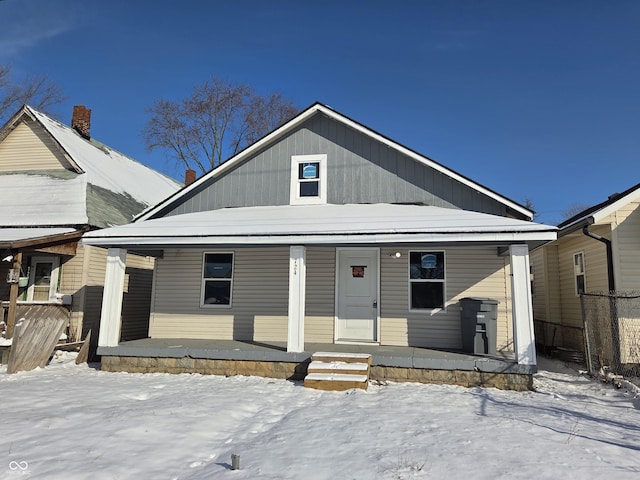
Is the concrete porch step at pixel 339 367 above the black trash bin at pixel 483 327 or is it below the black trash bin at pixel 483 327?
below

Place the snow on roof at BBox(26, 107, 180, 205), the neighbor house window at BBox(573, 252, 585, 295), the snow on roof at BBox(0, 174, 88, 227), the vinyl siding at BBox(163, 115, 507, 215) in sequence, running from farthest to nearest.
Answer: the snow on roof at BBox(26, 107, 180, 205) → the snow on roof at BBox(0, 174, 88, 227) → the neighbor house window at BBox(573, 252, 585, 295) → the vinyl siding at BBox(163, 115, 507, 215)

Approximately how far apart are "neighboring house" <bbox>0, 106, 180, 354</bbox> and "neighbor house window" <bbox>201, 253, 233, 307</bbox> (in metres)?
3.44

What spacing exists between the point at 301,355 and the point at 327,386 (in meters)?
1.13

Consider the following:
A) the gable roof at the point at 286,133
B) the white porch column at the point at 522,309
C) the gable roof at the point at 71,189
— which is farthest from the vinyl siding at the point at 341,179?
the gable roof at the point at 71,189

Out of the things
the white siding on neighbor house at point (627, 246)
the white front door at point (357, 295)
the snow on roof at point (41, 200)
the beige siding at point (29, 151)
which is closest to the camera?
the white siding on neighbor house at point (627, 246)

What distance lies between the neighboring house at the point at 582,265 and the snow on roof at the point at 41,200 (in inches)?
520

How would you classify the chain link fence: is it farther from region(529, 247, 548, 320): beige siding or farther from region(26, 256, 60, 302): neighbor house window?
region(26, 256, 60, 302): neighbor house window

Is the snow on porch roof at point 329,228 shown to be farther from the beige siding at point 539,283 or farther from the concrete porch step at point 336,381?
the beige siding at point 539,283

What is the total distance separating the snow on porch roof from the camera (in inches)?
311

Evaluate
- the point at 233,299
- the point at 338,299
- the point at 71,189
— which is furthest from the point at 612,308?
the point at 71,189

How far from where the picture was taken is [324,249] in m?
10.3

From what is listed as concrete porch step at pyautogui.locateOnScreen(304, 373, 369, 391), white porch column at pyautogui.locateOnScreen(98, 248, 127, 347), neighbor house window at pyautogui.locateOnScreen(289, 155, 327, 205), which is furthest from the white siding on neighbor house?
white porch column at pyautogui.locateOnScreen(98, 248, 127, 347)

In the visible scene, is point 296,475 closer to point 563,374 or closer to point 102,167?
point 563,374

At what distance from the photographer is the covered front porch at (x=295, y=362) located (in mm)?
7676
